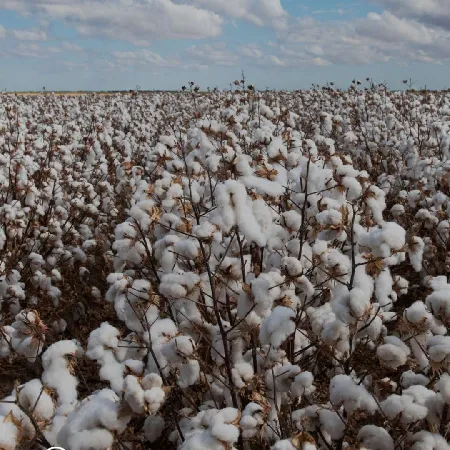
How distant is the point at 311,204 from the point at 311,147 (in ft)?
3.94

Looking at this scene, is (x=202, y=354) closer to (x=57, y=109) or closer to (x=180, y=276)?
(x=180, y=276)

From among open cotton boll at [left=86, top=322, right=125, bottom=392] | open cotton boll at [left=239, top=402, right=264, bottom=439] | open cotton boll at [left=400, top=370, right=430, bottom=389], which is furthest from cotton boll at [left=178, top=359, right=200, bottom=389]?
open cotton boll at [left=400, top=370, right=430, bottom=389]

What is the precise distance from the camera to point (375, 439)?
2.19 m

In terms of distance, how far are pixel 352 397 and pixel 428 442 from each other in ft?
1.12

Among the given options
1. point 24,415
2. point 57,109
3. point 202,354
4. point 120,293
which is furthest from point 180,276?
point 57,109

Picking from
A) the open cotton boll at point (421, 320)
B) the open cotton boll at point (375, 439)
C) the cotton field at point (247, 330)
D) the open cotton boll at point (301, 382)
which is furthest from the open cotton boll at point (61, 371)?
the open cotton boll at point (421, 320)

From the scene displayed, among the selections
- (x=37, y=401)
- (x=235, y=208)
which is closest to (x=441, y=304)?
(x=235, y=208)

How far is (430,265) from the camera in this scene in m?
5.45

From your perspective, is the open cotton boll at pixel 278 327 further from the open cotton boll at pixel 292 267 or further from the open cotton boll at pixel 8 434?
the open cotton boll at pixel 8 434

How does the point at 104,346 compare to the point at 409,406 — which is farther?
the point at 104,346

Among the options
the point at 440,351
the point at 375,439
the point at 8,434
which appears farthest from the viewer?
the point at 375,439

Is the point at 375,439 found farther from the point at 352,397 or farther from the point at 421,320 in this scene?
the point at 421,320

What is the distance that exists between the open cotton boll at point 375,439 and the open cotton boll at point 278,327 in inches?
20.0

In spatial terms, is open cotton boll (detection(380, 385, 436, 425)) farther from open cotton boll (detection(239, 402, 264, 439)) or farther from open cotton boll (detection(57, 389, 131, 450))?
open cotton boll (detection(57, 389, 131, 450))
